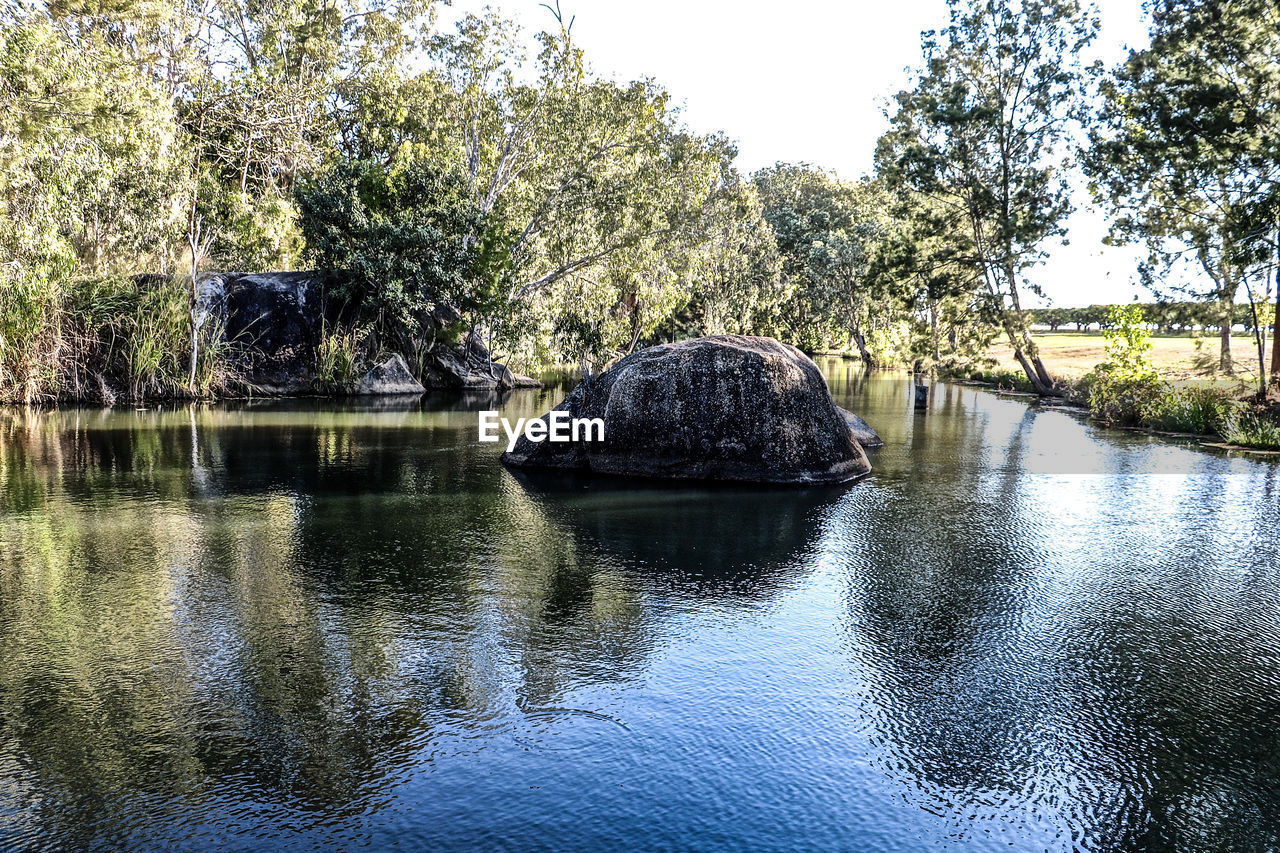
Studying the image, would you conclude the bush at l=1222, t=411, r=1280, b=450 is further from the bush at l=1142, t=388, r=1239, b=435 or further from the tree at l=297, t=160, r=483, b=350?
the tree at l=297, t=160, r=483, b=350

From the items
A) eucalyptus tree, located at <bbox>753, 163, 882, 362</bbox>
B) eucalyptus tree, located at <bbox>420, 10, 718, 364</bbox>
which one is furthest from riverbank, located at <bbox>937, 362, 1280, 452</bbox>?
eucalyptus tree, located at <bbox>753, 163, 882, 362</bbox>

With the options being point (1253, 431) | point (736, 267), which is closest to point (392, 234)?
point (1253, 431)

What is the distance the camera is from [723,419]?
9406 millimetres

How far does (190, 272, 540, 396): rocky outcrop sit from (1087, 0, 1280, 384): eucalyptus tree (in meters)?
16.5

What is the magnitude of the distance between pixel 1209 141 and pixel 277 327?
19384 mm

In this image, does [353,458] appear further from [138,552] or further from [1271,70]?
[1271,70]

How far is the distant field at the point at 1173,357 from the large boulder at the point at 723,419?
28.1 ft

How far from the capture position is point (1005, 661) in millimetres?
4566

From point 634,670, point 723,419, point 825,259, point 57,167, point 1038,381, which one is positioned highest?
point 825,259

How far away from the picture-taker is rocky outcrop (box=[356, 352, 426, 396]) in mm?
21547

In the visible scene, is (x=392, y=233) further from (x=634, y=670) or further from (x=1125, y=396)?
(x=634, y=670)

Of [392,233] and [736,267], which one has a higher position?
[736,267]

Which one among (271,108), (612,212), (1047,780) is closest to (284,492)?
(1047,780)

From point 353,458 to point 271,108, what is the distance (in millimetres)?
14027
